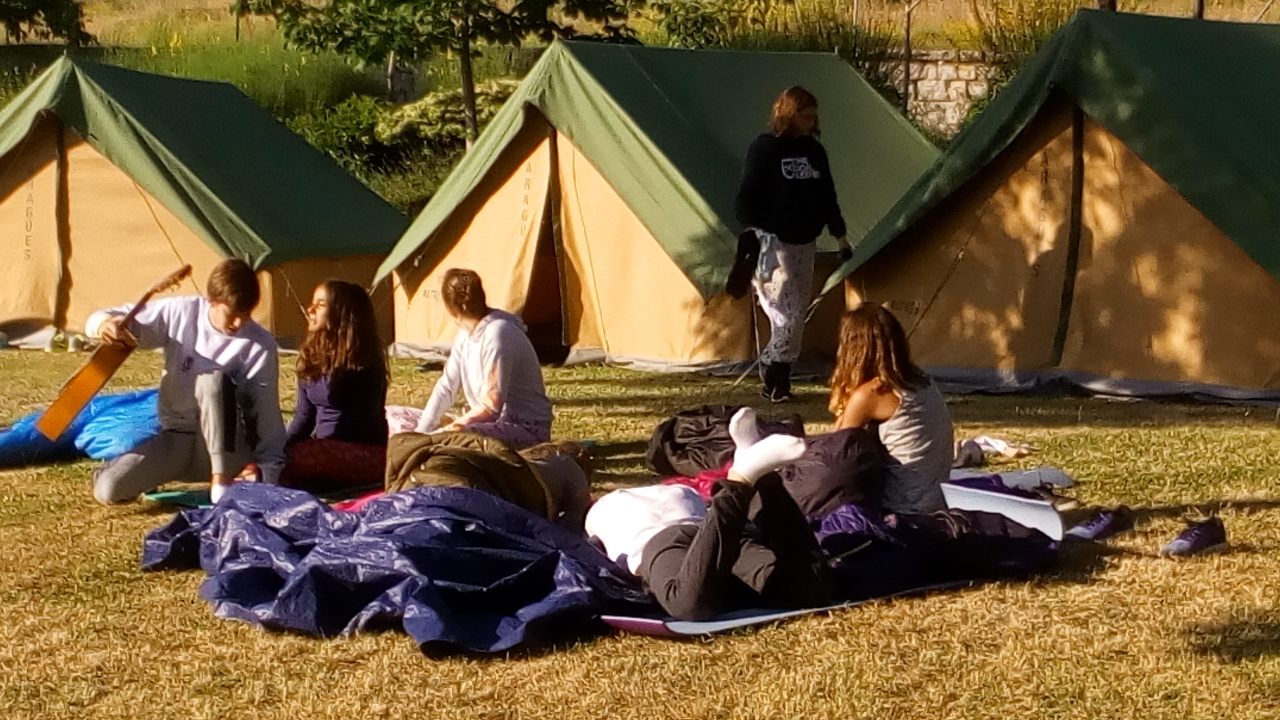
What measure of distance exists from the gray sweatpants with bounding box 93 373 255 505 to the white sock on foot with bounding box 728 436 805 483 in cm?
249

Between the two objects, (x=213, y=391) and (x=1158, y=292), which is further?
(x=1158, y=292)

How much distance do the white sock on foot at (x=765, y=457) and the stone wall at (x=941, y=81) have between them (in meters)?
14.3

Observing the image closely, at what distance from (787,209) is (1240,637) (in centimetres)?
466

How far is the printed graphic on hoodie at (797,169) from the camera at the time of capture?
30.5ft

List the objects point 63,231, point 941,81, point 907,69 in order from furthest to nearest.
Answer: point 941,81, point 907,69, point 63,231

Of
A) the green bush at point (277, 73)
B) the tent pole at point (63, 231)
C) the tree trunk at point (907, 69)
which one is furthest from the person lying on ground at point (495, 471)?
the green bush at point (277, 73)

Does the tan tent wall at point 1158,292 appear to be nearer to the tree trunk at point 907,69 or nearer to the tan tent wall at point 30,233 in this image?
the tan tent wall at point 30,233

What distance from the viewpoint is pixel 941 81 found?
19141mm

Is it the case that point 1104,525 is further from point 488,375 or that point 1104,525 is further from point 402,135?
point 402,135

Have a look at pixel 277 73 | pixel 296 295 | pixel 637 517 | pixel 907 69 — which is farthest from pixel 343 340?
pixel 277 73

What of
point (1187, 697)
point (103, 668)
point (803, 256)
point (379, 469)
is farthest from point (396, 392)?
point (1187, 697)

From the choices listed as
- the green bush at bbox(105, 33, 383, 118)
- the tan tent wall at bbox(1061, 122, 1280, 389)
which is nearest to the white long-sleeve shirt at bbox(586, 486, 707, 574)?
the tan tent wall at bbox(1061, 122, 1280, 389)

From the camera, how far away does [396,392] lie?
33.6 feet

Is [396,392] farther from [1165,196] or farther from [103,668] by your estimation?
[103,668]
